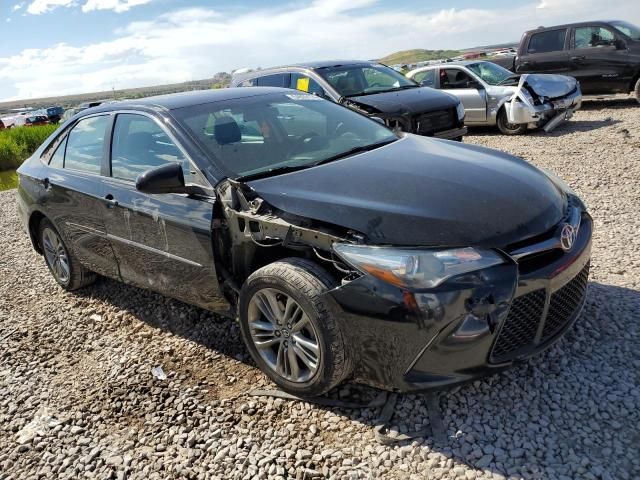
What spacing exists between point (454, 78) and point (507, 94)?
1366mm

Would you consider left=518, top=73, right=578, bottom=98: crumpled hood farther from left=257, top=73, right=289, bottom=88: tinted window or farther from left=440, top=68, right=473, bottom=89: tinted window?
left=257, top=73, right=289, bottom=88: tinted window

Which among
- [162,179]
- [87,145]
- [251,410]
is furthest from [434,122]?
[251,410]

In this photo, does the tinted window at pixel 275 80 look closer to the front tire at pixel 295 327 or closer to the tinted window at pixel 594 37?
the front tire at pixel 295 327

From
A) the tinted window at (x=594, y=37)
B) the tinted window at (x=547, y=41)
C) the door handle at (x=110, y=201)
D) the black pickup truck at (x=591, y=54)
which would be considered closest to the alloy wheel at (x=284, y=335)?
the door handle at (x=110, y=201)

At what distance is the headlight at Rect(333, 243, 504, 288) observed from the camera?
8.25ft

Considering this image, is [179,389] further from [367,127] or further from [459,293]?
[367,127]

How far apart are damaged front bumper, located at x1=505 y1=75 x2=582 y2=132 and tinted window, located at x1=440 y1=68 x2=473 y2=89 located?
1231mm

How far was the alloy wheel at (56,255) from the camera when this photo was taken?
5012 millimetres

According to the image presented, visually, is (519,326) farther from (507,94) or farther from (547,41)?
(547,41)

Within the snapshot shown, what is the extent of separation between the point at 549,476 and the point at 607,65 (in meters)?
12.0

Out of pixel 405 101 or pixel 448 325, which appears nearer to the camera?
pixel 448 325

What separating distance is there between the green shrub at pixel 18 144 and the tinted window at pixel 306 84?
1381 cm

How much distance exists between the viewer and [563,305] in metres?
2.90

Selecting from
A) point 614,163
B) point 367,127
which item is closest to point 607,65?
point 614,163
